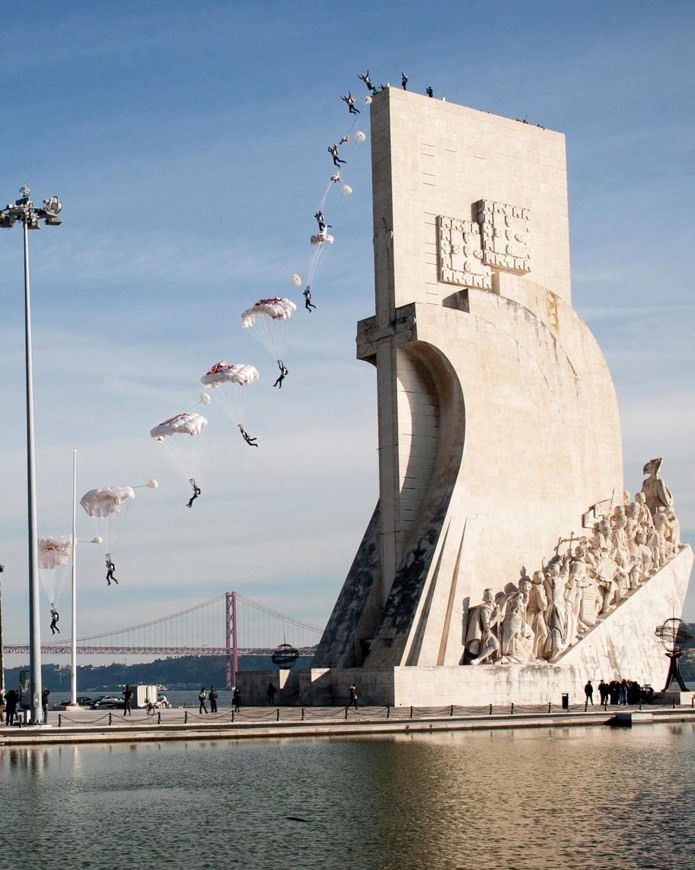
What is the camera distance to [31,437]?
67.3 feet

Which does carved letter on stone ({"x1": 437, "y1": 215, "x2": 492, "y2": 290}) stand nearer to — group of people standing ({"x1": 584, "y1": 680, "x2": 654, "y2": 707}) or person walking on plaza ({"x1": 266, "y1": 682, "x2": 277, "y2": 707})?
group of people standing ({"x1": 584, "y1": 680, "x2": 654, "y2": 707})

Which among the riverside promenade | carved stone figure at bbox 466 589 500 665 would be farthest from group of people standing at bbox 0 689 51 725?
carved stone figure at bbox 466 589 500 665

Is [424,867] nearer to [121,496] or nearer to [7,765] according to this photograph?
[7,765]

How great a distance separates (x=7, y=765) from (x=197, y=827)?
17.5 feet

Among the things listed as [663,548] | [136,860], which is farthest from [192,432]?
[136,860]

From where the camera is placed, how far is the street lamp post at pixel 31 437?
2002 cm

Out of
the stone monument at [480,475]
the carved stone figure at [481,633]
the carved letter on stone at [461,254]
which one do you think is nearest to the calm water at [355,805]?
the carved stone figure at [481,633]

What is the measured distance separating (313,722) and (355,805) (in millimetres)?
7686

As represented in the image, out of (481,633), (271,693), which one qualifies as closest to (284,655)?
(271,693)

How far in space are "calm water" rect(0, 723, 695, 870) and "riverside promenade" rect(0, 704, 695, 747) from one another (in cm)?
81

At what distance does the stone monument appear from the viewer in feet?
81.3

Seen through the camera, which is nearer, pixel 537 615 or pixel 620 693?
pixel 620 693

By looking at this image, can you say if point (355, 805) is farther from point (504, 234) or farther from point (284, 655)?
point (504, 234)

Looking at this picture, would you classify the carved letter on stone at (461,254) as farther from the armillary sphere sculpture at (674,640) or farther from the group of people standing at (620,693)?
the group of people standing at (620,693)
